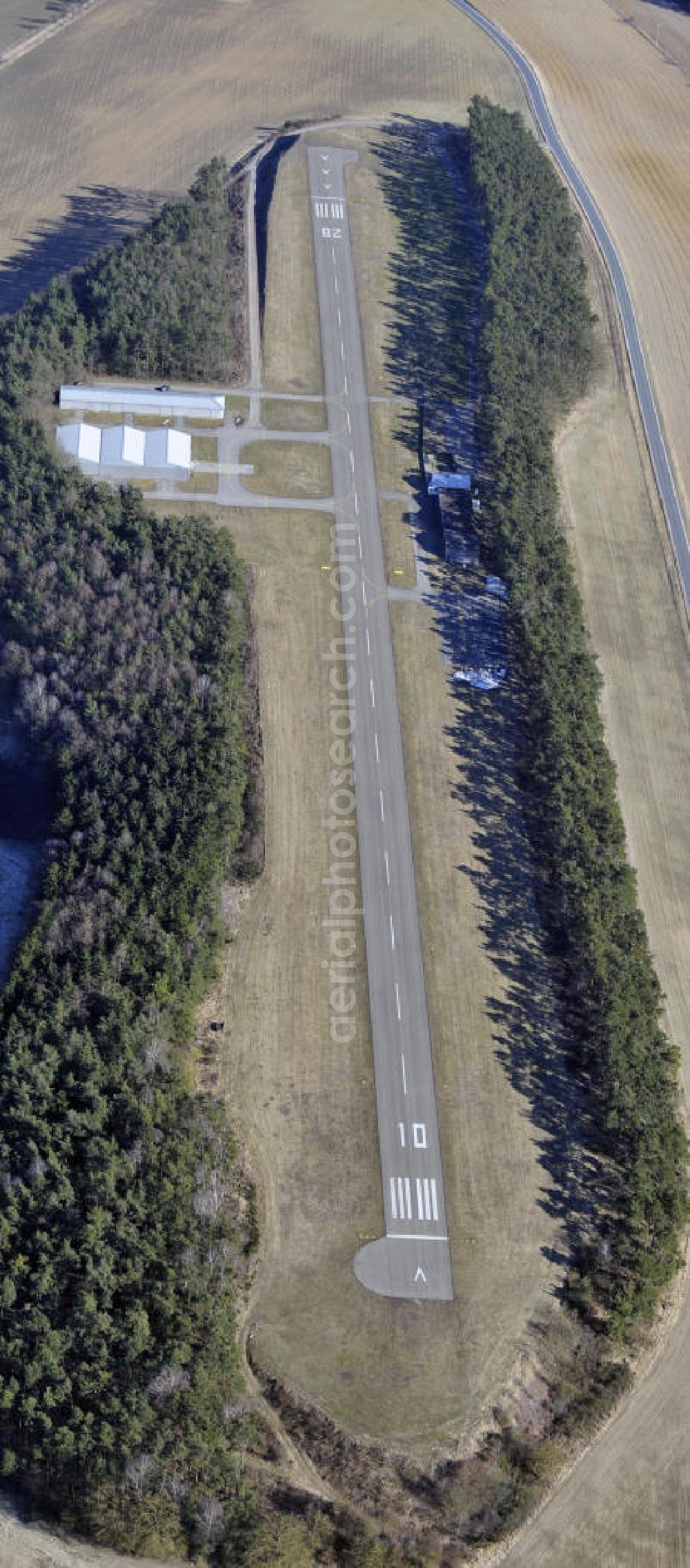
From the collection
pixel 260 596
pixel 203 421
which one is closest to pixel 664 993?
pixel 260 596

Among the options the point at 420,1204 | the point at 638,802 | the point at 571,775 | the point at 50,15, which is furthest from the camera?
the point at 50,15

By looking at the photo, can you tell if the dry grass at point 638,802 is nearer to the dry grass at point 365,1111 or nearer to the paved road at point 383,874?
the dry grass at point 365,1111

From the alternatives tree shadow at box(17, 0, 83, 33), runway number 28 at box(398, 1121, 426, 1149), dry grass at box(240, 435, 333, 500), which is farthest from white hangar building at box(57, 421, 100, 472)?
tree shadow at box(17, 0, 83, 33)

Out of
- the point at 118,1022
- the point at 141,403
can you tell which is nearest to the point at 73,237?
the point at 141,403

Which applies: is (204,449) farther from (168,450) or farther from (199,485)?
(199,485)

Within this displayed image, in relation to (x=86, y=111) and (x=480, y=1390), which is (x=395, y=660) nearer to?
(x=480, y=1390)

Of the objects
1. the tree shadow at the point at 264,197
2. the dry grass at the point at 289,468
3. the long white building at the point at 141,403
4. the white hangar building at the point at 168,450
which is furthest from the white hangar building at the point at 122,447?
the tree shadow at the point at 264,197

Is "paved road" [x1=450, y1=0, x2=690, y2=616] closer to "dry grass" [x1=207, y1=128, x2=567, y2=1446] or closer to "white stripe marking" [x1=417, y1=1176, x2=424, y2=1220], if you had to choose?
"dry grass" [x1=207, y1=128, x2=567, y2=1446]
